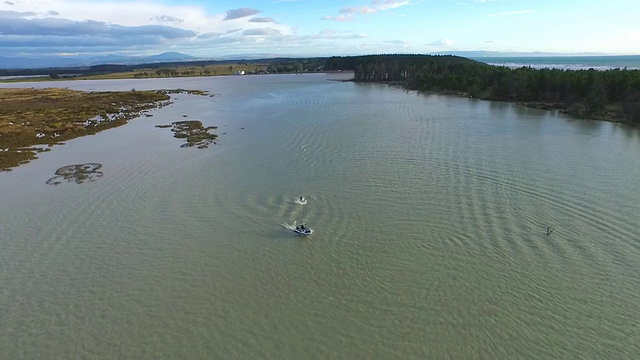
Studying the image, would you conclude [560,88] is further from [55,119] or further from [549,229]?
[55,119]

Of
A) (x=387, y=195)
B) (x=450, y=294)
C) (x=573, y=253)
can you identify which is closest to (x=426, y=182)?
(x=387, y=195)

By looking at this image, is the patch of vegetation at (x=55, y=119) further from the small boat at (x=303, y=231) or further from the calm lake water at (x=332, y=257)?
the small boat at (x=303, y=231)

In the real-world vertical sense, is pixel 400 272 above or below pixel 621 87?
below

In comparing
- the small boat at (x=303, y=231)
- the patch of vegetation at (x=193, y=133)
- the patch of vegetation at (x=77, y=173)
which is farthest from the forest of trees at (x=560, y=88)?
the patch of vegetation at (x=77, y=173)

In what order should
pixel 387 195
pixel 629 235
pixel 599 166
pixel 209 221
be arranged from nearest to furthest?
pixel 629 235
pixel 209 221
pixel 387 195
pixel 599 166

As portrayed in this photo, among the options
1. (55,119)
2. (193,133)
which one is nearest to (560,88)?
(193,133)

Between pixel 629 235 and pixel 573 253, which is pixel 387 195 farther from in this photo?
pixel 629 235

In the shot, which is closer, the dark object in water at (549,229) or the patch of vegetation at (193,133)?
the dark object in water at (549,229)
